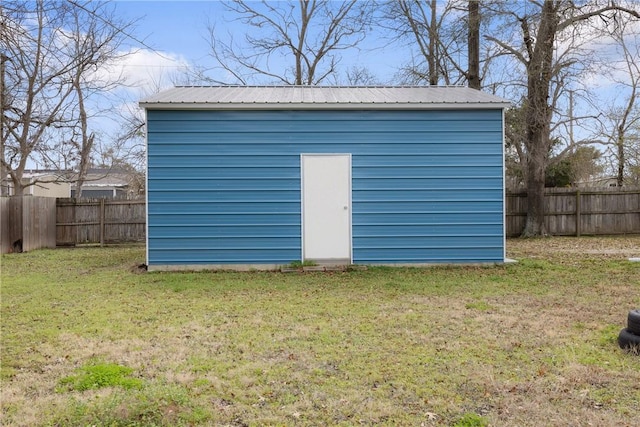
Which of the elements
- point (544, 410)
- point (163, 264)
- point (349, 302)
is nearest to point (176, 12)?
point (163, 264)

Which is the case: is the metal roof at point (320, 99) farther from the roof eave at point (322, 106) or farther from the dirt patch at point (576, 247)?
the dirt patch at point (576, 247)

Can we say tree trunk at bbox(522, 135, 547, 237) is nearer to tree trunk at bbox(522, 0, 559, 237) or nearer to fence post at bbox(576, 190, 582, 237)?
tree trunk at bbox(522, 0, 559, 237)

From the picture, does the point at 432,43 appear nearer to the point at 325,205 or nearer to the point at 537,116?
the point at 537,116

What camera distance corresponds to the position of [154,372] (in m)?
3.60

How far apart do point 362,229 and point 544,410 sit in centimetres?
602

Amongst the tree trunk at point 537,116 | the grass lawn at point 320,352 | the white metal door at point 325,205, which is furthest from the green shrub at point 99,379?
the tree trunk at point 537,116

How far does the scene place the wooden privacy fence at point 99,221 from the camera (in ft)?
45.6

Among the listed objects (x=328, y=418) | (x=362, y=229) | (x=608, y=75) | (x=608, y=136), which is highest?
(x=608, y=75)

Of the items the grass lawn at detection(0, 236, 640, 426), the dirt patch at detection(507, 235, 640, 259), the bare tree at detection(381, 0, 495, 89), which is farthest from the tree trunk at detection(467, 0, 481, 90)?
the grass lawn at detection(0, 236, 640, 426)

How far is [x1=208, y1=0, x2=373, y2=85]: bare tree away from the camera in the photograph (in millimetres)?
18047

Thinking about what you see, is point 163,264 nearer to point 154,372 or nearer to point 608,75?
point 154,372

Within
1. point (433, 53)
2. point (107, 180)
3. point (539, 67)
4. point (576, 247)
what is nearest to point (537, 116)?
point (539, 67)

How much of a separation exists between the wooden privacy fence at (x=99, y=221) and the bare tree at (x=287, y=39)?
6.34m

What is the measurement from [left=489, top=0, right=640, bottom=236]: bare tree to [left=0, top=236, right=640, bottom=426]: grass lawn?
275 inches
